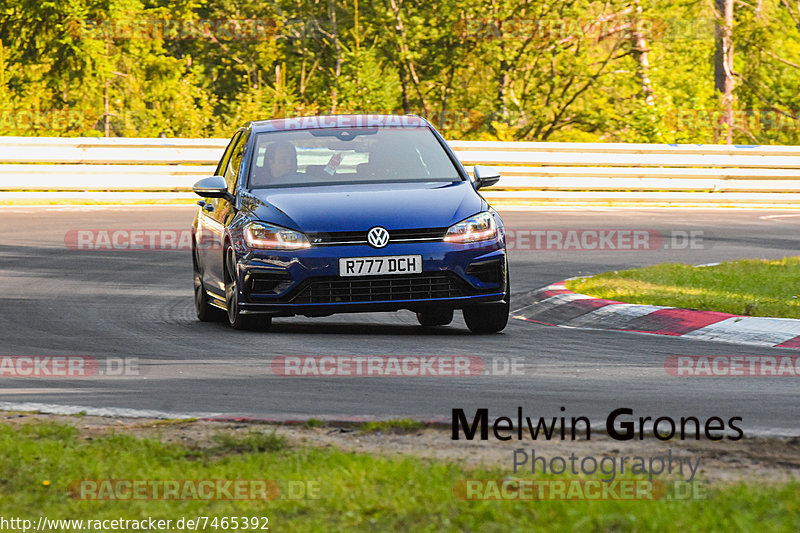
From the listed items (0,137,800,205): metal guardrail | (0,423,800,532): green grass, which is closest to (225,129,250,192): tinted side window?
(0,423,800,532): green grass

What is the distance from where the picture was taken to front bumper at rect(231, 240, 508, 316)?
8883mm

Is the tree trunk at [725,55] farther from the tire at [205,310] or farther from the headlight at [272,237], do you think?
the headlight at [272,237]

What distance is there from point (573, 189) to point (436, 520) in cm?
1968

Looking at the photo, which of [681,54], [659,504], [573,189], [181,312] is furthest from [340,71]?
[659,504]

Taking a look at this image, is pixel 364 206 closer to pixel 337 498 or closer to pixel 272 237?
pixel 272 237

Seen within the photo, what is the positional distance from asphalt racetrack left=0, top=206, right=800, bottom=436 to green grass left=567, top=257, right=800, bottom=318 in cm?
77

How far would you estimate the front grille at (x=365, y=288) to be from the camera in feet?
29.3

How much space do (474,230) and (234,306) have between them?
1.79 m

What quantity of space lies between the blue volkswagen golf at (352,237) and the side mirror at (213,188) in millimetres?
11
